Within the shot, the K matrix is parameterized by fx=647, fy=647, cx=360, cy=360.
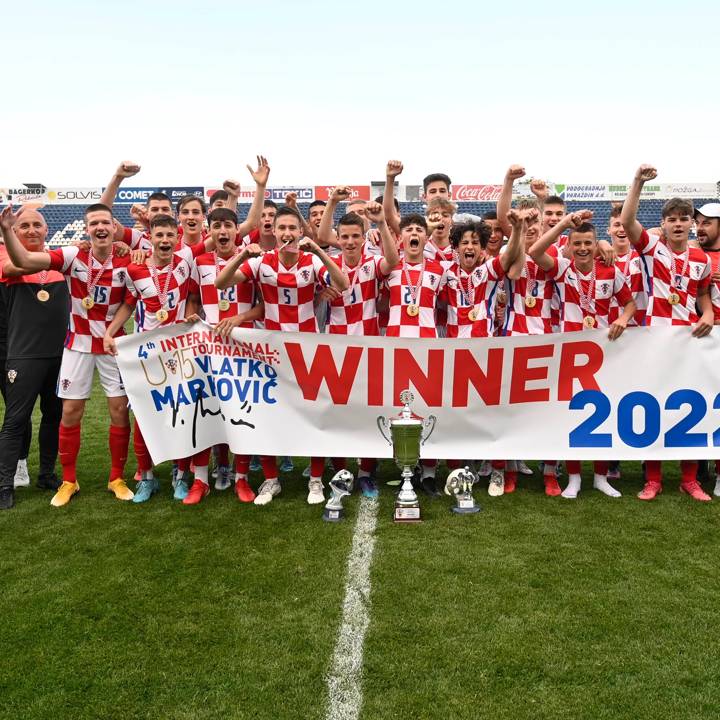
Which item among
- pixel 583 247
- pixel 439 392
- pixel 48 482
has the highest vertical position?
pixel 583 247

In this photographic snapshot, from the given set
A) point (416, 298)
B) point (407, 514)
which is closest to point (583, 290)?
point (416, 298)

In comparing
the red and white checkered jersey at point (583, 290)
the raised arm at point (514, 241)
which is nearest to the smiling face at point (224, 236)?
the raised arm at point (514, 241)

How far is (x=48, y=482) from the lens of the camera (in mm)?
5223

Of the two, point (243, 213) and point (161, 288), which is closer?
point (161, 288)

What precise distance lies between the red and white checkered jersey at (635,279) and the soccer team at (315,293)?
1cm

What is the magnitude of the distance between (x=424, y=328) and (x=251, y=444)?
5.09 feet

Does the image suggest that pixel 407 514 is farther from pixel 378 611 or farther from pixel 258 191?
pixel 258 191

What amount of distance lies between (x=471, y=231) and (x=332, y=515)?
7.54 feet

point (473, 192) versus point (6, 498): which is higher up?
point (473, 192)

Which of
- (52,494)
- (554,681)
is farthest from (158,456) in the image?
(554,681)

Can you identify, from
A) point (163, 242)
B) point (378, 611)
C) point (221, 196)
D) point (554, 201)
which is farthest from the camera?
point (221, 196)

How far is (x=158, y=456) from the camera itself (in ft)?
15.9

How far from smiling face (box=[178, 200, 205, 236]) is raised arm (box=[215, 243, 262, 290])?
86 cm

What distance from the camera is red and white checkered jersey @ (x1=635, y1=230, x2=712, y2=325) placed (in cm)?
471
